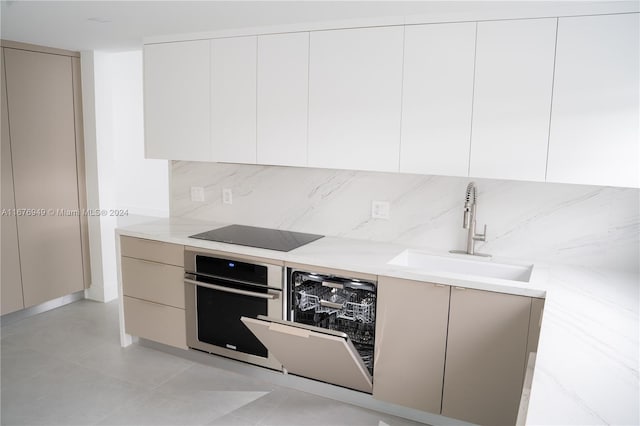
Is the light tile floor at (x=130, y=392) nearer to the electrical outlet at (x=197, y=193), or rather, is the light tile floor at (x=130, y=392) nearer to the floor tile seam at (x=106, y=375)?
the floor tile seam at (x=106, y=375)

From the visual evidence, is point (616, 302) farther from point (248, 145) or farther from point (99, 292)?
point (99, 292)

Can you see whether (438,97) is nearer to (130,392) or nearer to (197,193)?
(197,193)

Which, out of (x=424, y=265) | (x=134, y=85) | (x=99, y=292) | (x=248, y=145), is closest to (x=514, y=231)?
(x=424, y=265)

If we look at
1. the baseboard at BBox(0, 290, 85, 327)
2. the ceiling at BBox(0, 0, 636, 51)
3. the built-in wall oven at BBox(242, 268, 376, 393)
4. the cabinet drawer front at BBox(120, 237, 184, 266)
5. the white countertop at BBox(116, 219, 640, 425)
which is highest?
the ceiling at BBox(0, 0, 636, 51)

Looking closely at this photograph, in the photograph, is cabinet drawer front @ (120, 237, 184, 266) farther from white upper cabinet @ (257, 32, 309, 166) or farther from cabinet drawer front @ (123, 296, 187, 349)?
white upper cabinet @ (257, 32, 309, 166)

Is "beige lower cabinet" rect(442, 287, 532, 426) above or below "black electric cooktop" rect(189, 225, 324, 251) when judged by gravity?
below

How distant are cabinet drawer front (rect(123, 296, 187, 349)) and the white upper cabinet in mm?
1258

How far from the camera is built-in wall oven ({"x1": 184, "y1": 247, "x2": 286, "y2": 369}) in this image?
3020 mm

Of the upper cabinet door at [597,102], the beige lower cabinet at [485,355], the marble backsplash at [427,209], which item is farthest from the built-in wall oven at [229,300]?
the upper cabinet door at [597,102]

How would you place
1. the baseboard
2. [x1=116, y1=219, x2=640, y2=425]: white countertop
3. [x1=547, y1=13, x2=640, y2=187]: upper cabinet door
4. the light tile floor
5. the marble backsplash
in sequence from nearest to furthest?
[x1=116, y1=219, x2=640, y2=425]: white countertop, [x1=547, y1=13, x2=640, y2=187]: upper cabinet door, the marble backsplash, the light tile floor, the baseboard

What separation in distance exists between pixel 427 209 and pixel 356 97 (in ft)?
2.73

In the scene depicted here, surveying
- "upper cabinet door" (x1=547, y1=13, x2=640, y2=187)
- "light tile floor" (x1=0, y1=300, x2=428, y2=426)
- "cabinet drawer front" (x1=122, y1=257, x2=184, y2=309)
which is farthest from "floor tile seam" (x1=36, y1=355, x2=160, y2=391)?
"upper cabinet door" (x1=547, y1=13, x2=640, y2=187)

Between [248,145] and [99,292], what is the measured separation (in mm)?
2324

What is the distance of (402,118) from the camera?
275 centimetres
